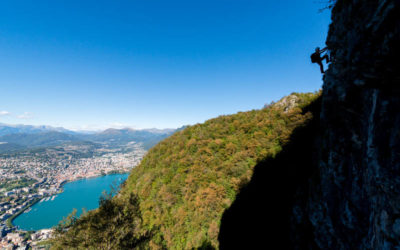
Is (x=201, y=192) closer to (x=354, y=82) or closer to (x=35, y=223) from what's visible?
(x=354, y=82)

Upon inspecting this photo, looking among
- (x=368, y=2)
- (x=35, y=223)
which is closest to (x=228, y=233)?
(x=368, y=2)

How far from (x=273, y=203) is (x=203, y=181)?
8.82m

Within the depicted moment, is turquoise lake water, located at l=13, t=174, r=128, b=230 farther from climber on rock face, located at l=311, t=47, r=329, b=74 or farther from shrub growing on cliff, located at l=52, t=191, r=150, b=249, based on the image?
climber on rock face, located at l=311, t=47, r=329, b=74

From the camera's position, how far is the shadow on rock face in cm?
1020

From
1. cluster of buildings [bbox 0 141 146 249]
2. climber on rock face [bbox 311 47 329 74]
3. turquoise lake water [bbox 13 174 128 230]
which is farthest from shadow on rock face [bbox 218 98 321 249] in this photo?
cluster of buildings [bbox 0 141 146 249]

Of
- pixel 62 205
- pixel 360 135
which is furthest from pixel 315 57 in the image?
pixel 62 205

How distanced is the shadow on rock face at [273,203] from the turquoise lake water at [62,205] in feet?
131

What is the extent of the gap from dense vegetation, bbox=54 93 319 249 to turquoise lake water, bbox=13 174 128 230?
28976mm

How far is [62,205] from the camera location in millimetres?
69312

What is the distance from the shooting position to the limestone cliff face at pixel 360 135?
3.29m

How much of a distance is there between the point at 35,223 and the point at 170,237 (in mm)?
74290

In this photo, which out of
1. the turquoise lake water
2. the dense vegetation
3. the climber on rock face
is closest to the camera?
the climber on rock face

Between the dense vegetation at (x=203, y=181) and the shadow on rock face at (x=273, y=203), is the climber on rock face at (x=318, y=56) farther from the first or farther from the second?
the dense vegetation at (x=203, y=181)

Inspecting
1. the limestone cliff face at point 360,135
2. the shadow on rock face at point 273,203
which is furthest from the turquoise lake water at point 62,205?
the limestone cliff face at point 360,135
